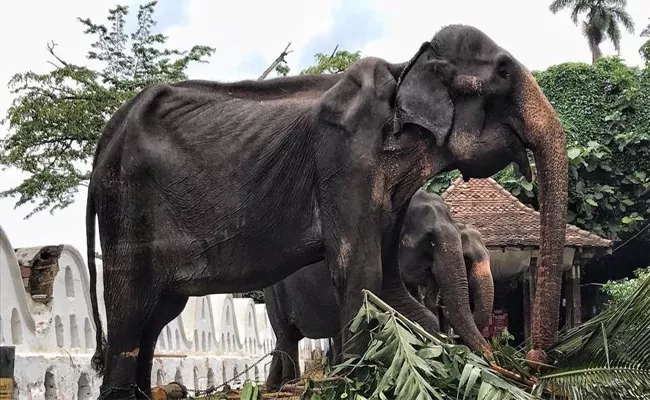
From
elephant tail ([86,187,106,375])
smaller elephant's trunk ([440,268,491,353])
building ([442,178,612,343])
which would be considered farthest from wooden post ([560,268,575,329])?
elephant tail ([86,187,106,375])

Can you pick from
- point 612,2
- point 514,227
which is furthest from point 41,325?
point 612,2

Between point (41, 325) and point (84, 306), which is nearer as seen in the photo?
point (41, 325)

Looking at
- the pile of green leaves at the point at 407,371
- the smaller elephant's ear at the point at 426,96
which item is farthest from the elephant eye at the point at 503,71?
the pile of green leaves at the point at 407,371

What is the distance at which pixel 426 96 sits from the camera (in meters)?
3.40

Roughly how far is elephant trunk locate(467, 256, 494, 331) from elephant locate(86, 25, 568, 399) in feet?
7.97

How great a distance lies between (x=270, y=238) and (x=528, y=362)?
1.12m

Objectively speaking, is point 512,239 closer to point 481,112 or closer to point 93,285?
point 93,285

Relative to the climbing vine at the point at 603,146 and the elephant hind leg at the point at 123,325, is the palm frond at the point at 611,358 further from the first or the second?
the climbing vine at the point at 603,146

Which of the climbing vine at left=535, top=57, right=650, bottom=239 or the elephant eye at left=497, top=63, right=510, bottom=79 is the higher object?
the climbing vine at left=535, top=57, right=650, bottom=239

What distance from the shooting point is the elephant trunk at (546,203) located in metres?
3.16

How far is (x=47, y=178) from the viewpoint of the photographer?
20.8 metres

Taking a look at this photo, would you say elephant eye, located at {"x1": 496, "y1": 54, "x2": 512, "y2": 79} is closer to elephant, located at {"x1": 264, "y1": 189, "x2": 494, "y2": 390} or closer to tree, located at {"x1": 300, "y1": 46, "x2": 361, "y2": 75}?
elephant, located at {"x1": 264, "y1": 189, "x2": 494, "y2": 390}

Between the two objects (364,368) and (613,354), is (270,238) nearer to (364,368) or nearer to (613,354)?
(364,368)

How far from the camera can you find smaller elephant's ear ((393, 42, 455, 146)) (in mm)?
3373
